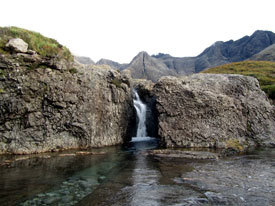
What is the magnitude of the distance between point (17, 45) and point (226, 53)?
434 feet

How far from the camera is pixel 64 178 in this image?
404 inches

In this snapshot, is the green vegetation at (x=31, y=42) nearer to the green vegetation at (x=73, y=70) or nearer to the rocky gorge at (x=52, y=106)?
the rocky gorge at (x=52, y=106)

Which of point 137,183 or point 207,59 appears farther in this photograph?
point 207,59

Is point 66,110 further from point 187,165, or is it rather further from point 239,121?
point 239,121

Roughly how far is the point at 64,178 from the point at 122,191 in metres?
3.90

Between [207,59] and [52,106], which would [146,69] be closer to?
[207,59]

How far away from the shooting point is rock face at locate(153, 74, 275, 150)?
69.7 feet

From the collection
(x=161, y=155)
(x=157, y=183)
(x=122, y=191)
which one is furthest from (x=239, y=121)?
(x=122, y=191)

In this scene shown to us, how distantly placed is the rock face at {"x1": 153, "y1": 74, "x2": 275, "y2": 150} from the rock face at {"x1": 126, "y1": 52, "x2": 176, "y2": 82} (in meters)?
77.0

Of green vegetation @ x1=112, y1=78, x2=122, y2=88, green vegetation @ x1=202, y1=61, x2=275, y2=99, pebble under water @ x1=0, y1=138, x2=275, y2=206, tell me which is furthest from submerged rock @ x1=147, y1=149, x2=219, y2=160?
green vegetation @ x1=202, y1=61, x2=275, y2=99

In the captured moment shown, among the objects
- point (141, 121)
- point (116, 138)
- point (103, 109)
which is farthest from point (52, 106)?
point (141, 121)

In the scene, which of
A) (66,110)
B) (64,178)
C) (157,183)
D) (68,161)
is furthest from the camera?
(66,110)

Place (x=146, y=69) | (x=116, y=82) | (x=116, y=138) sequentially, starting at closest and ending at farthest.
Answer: (x=116, y=138), (x=116, y=82), (x=146, y=69)

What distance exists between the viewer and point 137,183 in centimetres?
934
